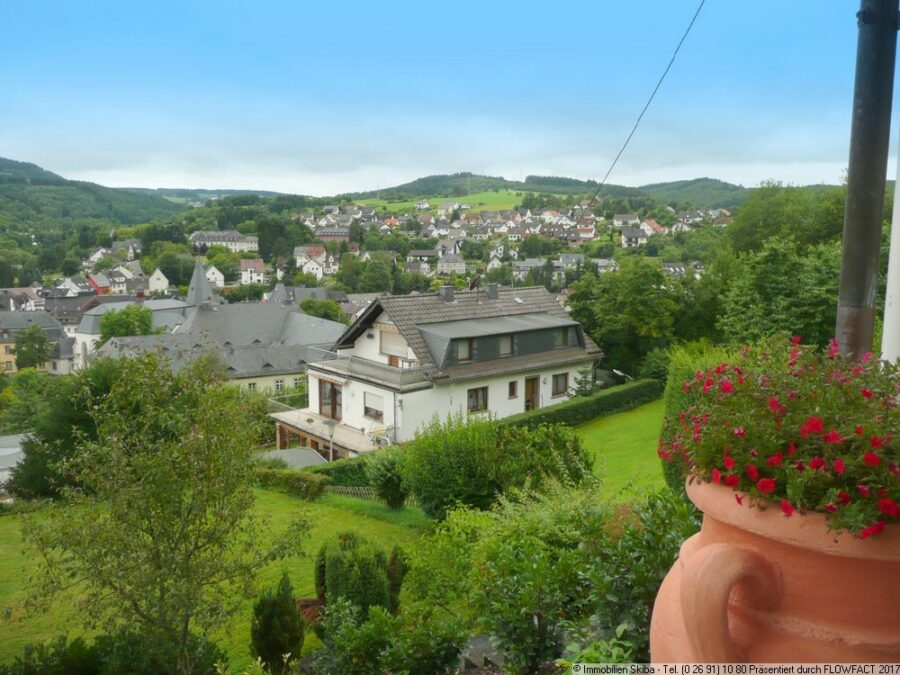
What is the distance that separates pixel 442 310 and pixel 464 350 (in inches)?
98.3

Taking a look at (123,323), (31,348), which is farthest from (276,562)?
(31,348)

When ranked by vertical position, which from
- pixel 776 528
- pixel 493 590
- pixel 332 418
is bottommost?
pixel 332 418

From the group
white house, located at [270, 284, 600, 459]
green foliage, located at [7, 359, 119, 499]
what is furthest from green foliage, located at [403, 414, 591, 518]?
green foliage, located at [7, 359, 119, 499]

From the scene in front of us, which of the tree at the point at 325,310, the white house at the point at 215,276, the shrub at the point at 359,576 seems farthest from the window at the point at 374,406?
the white house at the point at 215,276

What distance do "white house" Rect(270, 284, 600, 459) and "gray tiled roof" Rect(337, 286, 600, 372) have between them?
48mm

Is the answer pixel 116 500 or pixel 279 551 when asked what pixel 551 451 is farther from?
pixel 116 500

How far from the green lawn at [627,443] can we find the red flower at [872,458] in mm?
11894

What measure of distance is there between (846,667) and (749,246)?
36.6 metres

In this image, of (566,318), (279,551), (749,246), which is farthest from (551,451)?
(749,246)

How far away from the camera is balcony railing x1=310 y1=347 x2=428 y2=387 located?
2345 centimetres

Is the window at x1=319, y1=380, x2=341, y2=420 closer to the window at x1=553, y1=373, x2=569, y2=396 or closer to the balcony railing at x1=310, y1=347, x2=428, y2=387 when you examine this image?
the balcony railing at x1=310, y1=347, x2=428, y2=387

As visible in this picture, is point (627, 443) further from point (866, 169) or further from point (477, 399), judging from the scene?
point (866, 169)

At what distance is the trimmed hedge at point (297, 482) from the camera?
18.7 metres

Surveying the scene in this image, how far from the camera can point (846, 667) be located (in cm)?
188
